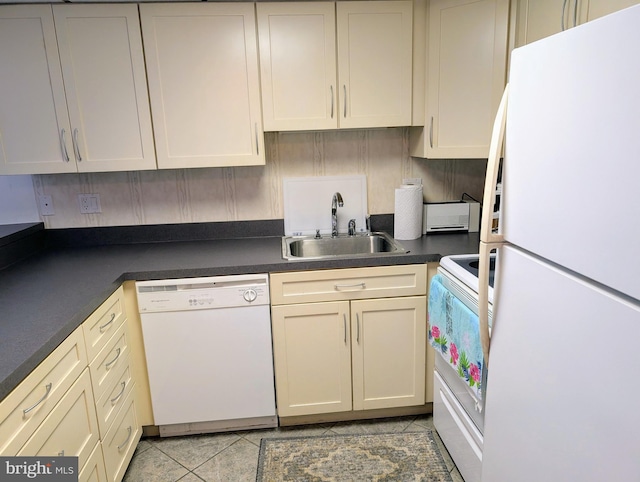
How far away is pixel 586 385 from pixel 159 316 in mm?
1666

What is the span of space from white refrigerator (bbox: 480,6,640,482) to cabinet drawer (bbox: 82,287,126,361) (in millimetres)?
1346

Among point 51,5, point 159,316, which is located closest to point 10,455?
point 159,316

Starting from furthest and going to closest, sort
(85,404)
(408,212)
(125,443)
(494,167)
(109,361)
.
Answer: (408,212) < (125,443) < (109,361) < (85,404) < (494,167)

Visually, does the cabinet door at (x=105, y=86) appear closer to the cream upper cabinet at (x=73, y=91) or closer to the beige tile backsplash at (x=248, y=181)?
the cream upper cabinet at (x=73, y=91)

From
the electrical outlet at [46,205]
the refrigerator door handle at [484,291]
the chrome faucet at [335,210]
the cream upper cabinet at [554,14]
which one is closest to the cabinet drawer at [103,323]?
the electrical outlet at [46,205]

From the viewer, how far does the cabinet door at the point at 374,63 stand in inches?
78.7

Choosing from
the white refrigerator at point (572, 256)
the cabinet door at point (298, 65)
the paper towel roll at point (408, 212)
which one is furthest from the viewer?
the paper towel roll at point (408, 212)

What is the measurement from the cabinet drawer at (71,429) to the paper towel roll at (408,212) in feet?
5.20

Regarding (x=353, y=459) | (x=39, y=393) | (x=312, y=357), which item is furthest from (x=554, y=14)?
(x=39, y=393)

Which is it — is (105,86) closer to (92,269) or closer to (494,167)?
(92,269)

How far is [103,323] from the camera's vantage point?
1650 millimetres

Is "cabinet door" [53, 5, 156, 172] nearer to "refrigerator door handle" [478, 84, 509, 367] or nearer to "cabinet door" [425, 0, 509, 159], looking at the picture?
"cabinet door" [425, 0, 509, 159]

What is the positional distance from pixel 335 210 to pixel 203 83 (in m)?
0.94

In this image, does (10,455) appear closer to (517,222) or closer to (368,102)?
(517,222)
